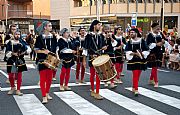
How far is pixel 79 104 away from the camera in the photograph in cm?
801

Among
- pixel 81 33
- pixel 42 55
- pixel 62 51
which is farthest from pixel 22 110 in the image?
pixel 81 33

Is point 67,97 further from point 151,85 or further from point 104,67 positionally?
point 151,85

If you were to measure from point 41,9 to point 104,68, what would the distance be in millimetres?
52435

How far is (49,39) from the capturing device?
27.3ft

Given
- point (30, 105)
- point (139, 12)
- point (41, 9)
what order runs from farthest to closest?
point (41, 9) < point (139, 12) < point (30, 105)

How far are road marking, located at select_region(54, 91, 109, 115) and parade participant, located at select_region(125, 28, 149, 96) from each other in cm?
169

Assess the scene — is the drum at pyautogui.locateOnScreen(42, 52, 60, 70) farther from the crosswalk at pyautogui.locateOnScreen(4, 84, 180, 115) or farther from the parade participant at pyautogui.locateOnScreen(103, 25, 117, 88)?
the parade participant at pyautogui.locateOnScreen(103, 25, 117, 88)

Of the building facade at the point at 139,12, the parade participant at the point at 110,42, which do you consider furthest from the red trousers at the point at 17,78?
the building facade at the point at 139,12

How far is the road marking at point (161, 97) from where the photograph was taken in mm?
8133

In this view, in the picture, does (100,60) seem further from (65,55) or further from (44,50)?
(65,55)

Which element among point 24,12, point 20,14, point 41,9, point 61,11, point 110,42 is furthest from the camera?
point 41,9

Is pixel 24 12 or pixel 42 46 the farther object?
pixel 24 12

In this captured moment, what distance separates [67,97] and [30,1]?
50.4 meters

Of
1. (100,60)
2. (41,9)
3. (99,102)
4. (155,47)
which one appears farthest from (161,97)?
(41,9)
